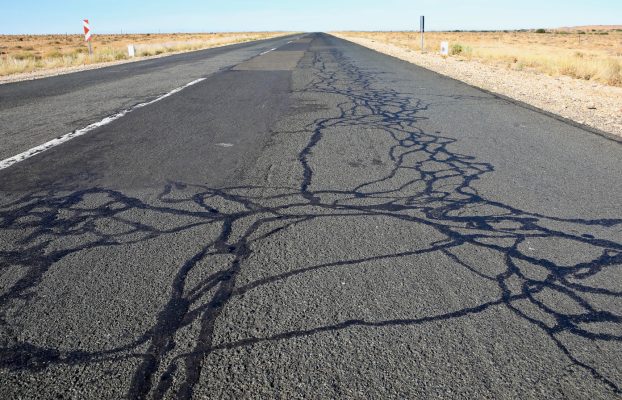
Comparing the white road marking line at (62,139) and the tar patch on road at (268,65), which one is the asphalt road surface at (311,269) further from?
the tar patch on road at (268,65)

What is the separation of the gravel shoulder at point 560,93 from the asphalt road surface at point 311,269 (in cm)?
283

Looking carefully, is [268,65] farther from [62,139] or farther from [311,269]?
[311,269]

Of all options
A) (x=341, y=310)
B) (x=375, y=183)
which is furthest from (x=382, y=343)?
(x=375, y=183)

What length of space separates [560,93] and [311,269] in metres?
11.1

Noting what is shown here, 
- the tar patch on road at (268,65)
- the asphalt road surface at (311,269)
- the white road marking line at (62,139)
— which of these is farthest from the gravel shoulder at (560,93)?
the white road marking line at (62,139)

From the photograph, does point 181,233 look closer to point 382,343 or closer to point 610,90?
point 382,343

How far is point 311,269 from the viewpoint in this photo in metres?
2.79

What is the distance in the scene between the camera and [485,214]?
3.62 metres

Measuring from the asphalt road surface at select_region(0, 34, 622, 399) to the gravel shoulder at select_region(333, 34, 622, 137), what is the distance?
283 cm

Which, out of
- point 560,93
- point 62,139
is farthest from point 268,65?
point 62,139

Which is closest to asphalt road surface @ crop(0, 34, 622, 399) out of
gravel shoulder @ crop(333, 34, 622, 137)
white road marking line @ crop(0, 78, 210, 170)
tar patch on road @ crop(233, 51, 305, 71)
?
white road marking line @ crop(0, 78, 210, 170)

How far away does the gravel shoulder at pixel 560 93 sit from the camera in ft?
27.0

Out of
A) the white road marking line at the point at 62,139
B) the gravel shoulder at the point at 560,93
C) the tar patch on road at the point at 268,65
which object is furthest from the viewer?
the tar patch on road at the point at 268,65

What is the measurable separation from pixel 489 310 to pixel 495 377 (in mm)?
501
